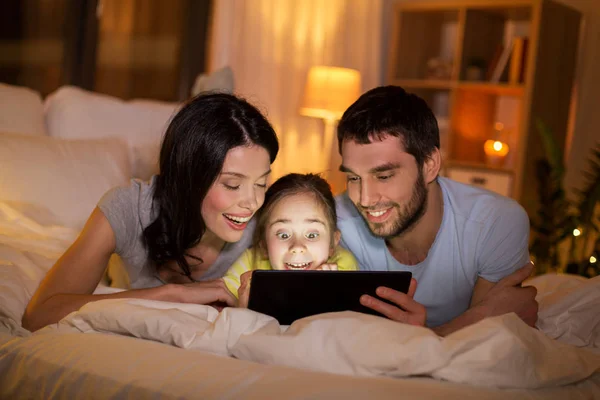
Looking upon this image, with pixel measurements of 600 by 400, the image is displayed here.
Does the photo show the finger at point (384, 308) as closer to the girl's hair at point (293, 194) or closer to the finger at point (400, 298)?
the finger at point (400, 298)

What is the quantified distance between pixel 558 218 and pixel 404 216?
2.30 metres

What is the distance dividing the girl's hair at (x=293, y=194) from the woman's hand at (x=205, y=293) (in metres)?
0.21

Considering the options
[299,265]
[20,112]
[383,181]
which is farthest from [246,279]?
[20,112]

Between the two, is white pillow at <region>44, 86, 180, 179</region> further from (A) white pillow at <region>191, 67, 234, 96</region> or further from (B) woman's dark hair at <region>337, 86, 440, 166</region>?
(B) woman's dark hair at <region>337, 86, 440, 166</region>

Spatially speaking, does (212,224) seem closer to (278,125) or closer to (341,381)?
(341,381)

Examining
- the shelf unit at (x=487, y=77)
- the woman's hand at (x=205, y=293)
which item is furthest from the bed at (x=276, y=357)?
the shelf unit at (x=487, y=77)

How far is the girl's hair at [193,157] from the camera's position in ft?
5.92

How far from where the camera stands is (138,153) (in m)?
2.81

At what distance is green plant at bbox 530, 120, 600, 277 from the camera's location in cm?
352

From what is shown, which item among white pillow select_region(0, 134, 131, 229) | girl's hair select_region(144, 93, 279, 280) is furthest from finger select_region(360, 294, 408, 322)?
white pillow select_region(0, 134, 131, 229)

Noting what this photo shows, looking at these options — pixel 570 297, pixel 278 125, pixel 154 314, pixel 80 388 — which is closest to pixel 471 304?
pixel 570 297

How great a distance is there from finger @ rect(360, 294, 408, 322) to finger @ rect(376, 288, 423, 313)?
13 mm

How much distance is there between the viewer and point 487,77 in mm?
4359

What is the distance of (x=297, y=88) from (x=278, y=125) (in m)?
0.28
